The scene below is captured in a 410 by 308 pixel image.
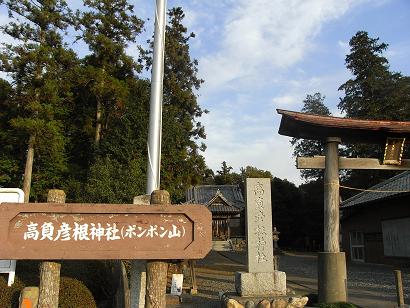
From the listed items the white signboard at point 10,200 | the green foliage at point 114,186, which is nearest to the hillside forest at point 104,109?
the green foliage at point 114,186

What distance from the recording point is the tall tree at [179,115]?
83.2 ft

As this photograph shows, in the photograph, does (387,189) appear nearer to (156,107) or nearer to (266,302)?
(266,302)

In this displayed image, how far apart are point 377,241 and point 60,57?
21.7 meters

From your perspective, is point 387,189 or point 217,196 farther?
point 217,196

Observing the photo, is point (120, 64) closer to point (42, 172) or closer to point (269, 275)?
point (42, 172)

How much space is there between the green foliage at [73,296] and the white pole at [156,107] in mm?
2321

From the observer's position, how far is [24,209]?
5.30 meters

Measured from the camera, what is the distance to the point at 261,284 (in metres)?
8.91

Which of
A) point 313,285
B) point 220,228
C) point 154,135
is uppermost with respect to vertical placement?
point 154,135

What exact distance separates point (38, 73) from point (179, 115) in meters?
15.8

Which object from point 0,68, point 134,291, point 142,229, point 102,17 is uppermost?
point 102,17

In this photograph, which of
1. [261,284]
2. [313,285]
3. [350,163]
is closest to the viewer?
[261,284]

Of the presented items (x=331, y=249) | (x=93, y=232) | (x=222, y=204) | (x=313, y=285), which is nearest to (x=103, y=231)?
(x=93, y=232)

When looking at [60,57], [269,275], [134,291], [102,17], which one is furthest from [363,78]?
[134,291]
